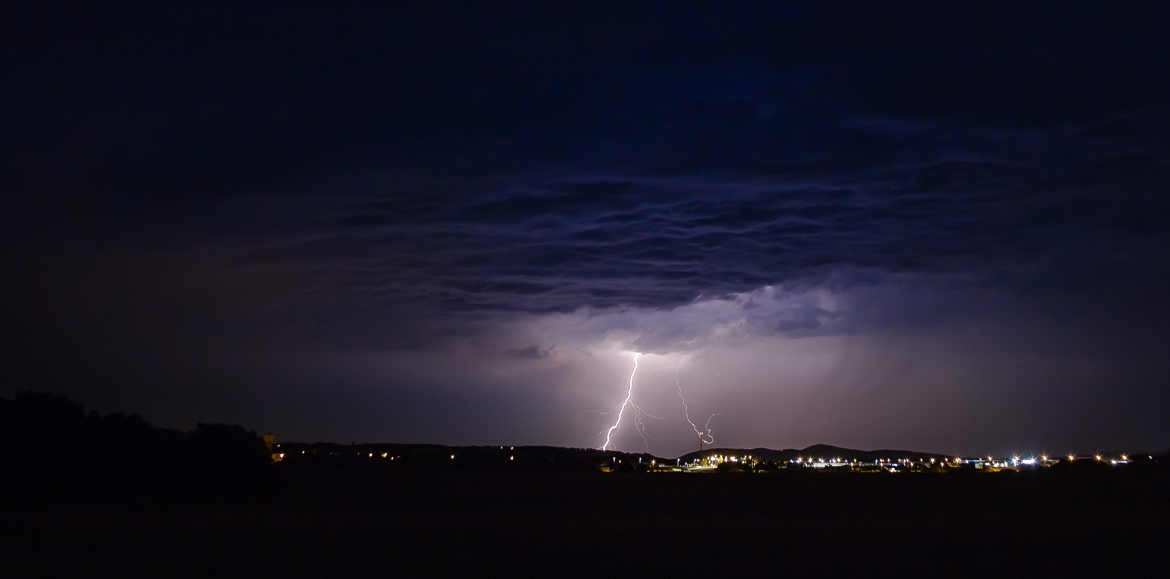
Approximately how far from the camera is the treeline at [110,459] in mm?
46406

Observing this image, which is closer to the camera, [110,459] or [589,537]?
[589,537]

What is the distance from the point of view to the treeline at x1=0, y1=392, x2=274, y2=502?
152ft

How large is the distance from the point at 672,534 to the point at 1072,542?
1252 centimetres

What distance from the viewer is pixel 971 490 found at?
73188mm

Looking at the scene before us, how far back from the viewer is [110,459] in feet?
167

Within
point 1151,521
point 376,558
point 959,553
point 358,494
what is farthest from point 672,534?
point 358,494

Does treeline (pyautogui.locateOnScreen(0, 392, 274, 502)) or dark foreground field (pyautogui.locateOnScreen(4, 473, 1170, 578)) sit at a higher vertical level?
treeline (pyautogui.locateOnScreen(0, 392, 274, 502))

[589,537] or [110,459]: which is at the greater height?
[110,459]

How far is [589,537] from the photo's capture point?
35.2m

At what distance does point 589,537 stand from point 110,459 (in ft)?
88.7

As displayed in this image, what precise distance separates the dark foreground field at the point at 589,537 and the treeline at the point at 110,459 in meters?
2.08

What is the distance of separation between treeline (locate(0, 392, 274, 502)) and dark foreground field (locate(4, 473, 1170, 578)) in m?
2.08

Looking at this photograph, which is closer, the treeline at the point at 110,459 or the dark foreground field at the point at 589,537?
the dark foreground field at the point at 589,537

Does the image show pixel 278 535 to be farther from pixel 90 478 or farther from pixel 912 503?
pixel 912 503
